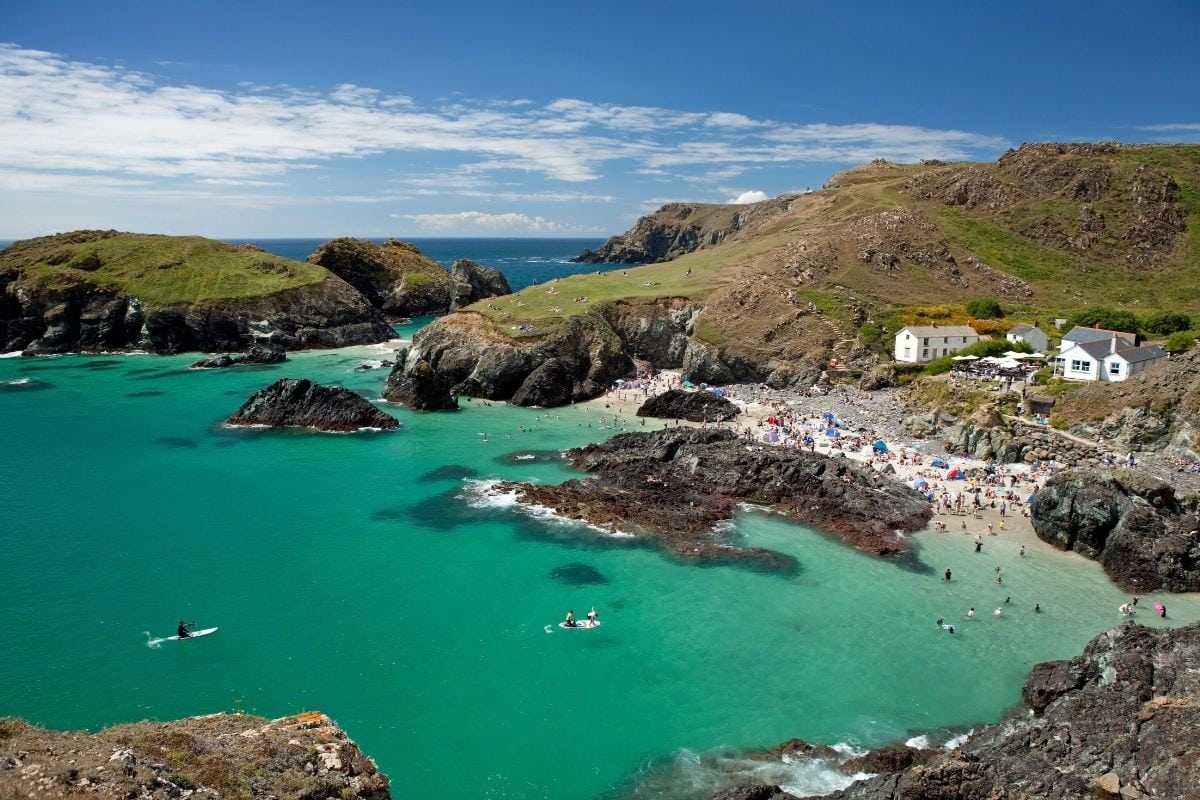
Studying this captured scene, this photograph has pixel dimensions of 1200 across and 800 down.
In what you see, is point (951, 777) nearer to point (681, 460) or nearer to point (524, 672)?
point (524, 672)

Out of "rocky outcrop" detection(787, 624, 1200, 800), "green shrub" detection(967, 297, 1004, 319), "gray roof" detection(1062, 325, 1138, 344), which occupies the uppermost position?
"green shrub" detection(967, 297, 1004, 319)

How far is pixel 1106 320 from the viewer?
7294 cm

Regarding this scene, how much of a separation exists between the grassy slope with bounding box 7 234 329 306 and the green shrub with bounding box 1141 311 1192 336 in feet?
350

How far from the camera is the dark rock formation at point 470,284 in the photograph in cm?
11569

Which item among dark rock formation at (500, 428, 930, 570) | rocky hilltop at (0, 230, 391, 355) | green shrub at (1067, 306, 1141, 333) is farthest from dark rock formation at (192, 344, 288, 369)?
green shrub at (1067, 306, 1141, 333)

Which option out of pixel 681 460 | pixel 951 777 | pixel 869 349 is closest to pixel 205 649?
pixel 951 777

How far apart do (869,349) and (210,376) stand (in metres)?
74.0

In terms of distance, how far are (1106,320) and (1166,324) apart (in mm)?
5075

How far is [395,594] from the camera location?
3334 cm

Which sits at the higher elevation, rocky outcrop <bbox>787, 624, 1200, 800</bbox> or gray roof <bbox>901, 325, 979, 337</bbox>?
gray roof <bbox>901, 325, 979, 337</bbox>

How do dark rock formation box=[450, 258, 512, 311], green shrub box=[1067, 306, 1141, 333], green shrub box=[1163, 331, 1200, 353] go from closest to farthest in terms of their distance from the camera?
green shrub box=[1163, 331, 1200, 353]
green shrub box=[1067, 306, 1141, 333]
dark rock formation box=[450, 258, 512, 311]

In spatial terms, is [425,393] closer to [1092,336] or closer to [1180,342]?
[1092,336]

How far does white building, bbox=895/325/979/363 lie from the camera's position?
7106 cm

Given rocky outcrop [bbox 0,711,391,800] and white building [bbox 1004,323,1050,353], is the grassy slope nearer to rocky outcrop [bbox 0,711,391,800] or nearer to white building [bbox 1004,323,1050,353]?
white building [bbox 1004,323,1050,353]
